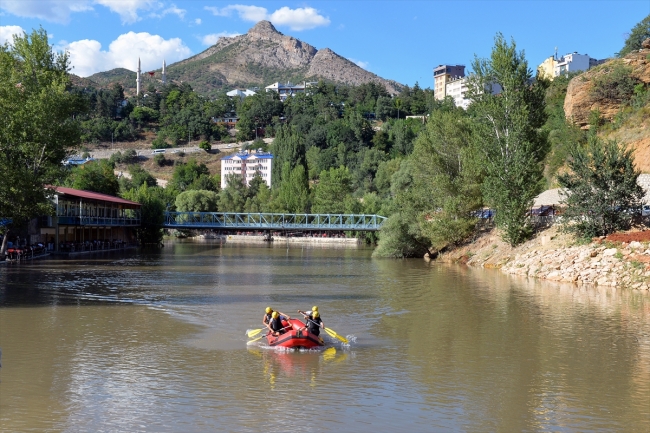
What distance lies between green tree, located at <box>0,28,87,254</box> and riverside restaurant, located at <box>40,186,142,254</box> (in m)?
4.09

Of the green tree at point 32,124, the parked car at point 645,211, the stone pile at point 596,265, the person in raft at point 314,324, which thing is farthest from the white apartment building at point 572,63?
the person in raft at point 314,324

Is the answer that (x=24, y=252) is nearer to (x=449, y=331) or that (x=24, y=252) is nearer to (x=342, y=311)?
(x=342, y=311)

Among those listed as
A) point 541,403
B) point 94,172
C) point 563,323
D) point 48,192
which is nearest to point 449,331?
point 563,323

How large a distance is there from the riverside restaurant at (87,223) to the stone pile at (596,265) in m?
36.9

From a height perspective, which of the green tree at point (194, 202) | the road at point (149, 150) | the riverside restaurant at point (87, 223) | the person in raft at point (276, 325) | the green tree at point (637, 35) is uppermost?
the green tree at point (637, 35)

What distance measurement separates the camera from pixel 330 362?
19516 millimetres

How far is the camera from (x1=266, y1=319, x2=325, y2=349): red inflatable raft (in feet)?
68.2

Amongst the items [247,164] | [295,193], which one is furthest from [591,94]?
[247,164]

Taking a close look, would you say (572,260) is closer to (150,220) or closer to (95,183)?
(150,220)

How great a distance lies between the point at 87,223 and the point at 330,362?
51.9m

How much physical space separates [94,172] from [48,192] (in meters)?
36.3

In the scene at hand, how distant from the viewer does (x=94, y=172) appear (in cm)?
8419

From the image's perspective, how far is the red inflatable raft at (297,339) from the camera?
68.2ft

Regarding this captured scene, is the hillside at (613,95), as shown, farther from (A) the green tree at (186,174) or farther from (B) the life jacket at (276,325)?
(A) the green tree at (186,174)
